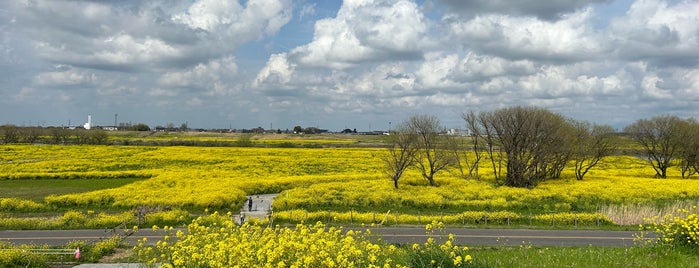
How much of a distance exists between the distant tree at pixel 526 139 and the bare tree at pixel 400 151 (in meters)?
10.9

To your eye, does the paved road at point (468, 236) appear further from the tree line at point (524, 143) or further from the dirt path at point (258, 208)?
the tree line at point (524, 143)

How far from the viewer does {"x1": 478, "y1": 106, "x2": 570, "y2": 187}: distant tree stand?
190 feet

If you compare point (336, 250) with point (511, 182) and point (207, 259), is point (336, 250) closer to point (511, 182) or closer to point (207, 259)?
point (207, 259)

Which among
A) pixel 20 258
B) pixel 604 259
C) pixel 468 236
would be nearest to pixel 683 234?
pixel 604 259

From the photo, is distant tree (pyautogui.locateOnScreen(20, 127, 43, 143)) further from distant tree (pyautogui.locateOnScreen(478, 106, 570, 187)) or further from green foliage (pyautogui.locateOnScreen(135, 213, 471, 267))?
green foliage (pyautogui.locateOnScreen(135, 213, 471, 267))

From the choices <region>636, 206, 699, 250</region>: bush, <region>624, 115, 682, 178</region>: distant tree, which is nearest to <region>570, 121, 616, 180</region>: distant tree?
<region>624, 115, 682, 178</region>: distant tree

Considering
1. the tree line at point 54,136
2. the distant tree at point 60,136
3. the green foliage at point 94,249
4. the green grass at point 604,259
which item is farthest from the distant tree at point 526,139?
the distant tree at point 60,136

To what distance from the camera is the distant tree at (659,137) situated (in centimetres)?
6800

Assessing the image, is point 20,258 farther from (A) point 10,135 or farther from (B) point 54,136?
(B) point 54,136

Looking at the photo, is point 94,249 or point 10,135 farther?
point 10,135

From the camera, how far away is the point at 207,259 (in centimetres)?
820

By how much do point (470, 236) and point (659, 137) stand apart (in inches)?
2206

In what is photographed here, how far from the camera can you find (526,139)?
58.5m

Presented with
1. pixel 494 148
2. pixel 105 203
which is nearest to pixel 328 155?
pixel 494 148
